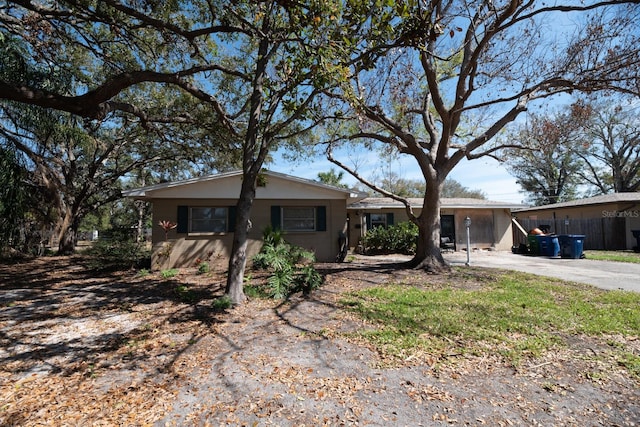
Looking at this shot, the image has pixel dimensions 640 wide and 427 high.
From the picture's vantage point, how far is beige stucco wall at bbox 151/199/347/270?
1043 centimetres

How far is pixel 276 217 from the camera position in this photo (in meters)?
11.5

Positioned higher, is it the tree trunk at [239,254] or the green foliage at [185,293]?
the tree trunk at [239,254]

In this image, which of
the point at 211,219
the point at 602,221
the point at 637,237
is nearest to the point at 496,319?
the point at 211,219

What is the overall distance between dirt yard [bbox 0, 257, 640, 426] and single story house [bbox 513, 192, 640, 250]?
1467cm

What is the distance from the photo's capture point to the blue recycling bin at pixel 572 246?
12.6 metres

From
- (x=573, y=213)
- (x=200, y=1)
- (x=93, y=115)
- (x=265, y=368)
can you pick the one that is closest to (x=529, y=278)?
(x=265, y=368)

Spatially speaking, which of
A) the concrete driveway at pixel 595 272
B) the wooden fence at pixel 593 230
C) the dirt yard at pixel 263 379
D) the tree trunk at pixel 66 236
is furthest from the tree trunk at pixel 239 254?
the wooden fence at pixel 593 230

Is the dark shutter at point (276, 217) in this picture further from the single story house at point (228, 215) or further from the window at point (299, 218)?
the window at point (299, 218)

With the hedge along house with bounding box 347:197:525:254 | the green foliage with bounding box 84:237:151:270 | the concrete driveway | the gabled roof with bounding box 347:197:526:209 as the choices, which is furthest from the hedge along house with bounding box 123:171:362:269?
the concrete driveway

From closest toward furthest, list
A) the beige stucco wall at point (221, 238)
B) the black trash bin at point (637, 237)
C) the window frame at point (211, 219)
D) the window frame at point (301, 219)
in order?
1. the beige stucco wall at point (221, 238)
2. the window frame at point (211, 219)
3. the window frame at point (301, 219)
4. the black trash bin at point (637, 237)

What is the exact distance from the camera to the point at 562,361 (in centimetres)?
357

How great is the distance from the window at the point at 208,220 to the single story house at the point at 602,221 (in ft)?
48.4

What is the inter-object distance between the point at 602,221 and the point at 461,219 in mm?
7825

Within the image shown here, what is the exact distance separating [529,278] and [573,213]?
15358 millimetres
